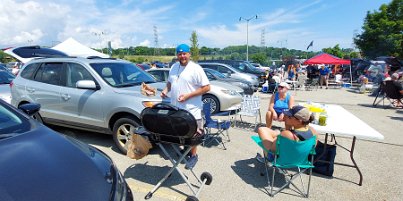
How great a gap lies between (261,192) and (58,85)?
4.11 metres

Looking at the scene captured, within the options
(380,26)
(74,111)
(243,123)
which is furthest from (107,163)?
(380,26)

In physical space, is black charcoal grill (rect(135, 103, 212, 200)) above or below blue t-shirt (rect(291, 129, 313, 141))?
above

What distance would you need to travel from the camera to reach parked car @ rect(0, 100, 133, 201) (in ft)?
5.13

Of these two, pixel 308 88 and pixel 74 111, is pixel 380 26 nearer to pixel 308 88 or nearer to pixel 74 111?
pixel 308 88

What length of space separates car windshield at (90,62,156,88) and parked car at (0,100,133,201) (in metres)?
2.06

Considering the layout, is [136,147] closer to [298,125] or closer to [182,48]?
[182,48]

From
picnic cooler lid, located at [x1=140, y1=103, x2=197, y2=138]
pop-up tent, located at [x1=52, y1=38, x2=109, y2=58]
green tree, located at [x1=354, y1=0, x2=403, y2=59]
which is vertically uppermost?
green tree, located at [x1=354, y1=0, x2=403, y2=59]

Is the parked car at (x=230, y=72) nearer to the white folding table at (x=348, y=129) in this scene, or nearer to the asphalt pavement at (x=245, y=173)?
the asphalt pavement at (x=245, y=173)

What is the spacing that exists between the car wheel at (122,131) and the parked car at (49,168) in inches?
65.6

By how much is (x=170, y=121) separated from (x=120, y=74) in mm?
2601

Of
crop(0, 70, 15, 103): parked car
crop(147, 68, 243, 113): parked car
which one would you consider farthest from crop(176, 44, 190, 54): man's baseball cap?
crop(0, 70, 15, 103): parked car

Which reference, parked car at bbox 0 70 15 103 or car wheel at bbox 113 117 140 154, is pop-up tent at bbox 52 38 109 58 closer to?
parked car at bbox 0 70 15 103

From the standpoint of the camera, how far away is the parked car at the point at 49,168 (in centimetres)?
156

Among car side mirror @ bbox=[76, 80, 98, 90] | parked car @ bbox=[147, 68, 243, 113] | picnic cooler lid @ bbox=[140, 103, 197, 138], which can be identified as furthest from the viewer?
parked car @ bbox=[147, 68, 243, 113]
